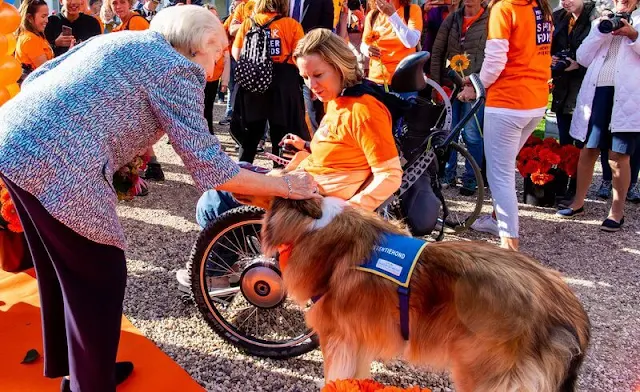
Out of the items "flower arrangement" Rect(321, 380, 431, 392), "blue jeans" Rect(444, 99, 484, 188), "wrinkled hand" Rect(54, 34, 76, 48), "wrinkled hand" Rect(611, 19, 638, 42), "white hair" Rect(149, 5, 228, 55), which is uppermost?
"white hair" Rect(149, 5, 228, 55)

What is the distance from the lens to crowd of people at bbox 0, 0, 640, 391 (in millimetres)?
1738

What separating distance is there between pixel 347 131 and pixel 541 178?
367cm

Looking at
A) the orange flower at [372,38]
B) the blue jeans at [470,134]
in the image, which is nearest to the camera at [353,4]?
the orange flower at [372,38]

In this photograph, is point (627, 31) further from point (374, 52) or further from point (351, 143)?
point (351, 143)

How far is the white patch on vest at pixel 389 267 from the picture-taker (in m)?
1.90

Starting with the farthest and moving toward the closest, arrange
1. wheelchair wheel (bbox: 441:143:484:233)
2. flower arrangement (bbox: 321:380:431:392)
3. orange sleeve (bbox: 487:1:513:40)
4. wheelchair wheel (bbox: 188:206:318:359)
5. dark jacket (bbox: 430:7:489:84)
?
dark jacket (bbox: 430:7:489:84) → wheelchair wheel (bbox: 441:143:484:233) → orange sleeve (bbox: 487:1:513:40) → wheelchair wheel (bbox: 188:206:318:359) → flower arrangement (bbox: 321:380:431:392)

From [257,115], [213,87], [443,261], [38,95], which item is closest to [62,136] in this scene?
[38,95]

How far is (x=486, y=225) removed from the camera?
4.89m

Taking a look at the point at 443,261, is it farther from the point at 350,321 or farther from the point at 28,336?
the point at 28,336

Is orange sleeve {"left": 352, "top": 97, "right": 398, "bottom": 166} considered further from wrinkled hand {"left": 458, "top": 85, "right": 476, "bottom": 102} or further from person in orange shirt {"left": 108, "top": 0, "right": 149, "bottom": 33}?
person in orange shirt {"left": 108, "top": 0, "right": 149, "bottom": 33}

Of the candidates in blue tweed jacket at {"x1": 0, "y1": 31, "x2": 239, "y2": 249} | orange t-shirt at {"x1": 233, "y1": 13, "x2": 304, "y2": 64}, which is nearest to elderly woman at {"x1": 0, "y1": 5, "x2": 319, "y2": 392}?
blue tweed jacket at {"x1": 0, "y1": 31, "x2": 239, "y2": 249}

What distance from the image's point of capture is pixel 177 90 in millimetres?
1764

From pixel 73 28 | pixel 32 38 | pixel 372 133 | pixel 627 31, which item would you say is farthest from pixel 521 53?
pixel 73 28

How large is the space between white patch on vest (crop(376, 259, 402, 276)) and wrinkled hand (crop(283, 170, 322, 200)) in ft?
1.26
